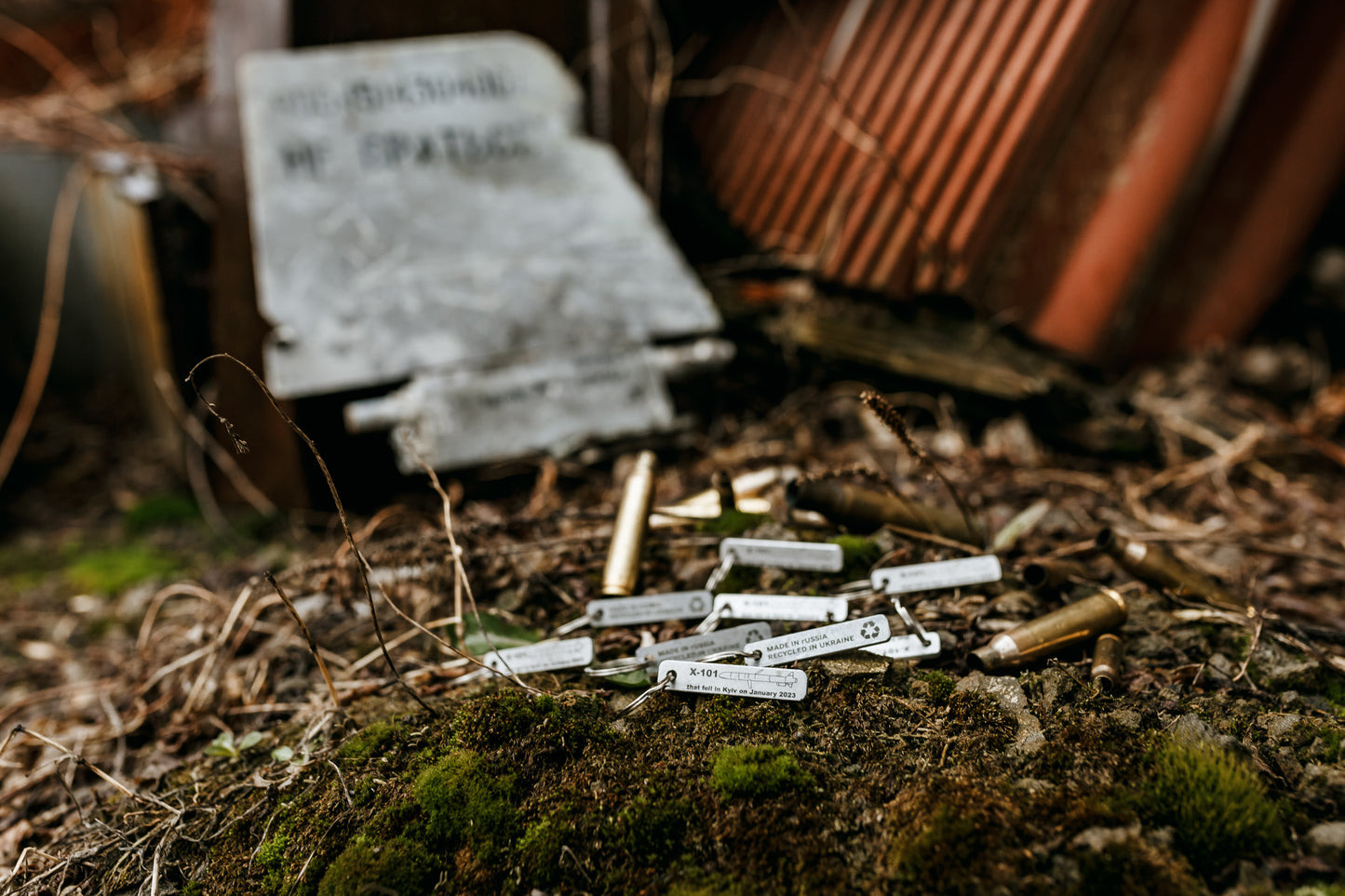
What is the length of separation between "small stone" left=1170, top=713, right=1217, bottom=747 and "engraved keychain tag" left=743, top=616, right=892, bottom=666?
479 millimetres

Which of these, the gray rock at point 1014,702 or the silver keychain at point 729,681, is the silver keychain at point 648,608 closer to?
the silver keychain at point 729,681

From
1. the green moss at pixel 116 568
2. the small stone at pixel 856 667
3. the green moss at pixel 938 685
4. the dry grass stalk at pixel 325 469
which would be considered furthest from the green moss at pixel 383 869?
the green moss at pixel 116 568

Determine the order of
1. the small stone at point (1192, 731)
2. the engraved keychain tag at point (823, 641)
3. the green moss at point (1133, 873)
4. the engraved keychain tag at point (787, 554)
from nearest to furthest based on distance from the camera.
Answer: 1. the green moss at point (1133, 873)
2. the small stone at point (1192, 731)
3. the engraved keychain tag at point (823, 641)
4. the engraved keychain tag at point (787, 554)

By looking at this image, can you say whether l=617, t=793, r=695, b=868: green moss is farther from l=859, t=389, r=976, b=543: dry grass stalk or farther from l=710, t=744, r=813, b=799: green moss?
l=859, t=389, r=976, b=543: dry grass stalk

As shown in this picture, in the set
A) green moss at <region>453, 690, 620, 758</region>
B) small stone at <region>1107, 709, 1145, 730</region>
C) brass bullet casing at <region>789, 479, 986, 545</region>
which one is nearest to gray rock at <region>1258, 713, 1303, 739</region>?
small stone at <region>1107, 709, 1145, 730</region>

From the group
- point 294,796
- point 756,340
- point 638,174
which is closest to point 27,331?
point 638,174

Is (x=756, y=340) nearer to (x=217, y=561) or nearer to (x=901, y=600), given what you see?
(x=901, y=600)

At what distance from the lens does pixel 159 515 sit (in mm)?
3354

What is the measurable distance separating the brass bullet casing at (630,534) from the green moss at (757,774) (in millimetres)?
527

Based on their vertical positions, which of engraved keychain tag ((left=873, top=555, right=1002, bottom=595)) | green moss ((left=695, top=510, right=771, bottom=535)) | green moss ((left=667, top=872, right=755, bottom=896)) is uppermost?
engraved keychain tag ((left=873, top=555, right=1002, bottom=595))

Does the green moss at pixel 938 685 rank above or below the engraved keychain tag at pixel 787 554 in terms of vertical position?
above

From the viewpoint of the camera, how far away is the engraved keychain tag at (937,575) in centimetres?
163

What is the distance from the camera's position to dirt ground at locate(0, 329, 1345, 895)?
Result: 114cm

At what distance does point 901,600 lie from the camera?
5.43ft
